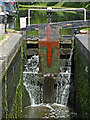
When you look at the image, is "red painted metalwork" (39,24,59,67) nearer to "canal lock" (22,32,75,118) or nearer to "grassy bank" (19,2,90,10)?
"canal lock" (22,32,75,118)

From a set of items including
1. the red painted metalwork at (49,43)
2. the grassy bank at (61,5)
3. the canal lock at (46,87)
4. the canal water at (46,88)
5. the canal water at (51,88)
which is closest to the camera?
the canal water at (51,88)

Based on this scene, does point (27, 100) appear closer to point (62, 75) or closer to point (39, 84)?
point (39, 84)

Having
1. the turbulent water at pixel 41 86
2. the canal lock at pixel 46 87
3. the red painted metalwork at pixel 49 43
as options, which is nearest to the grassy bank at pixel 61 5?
the red painted metalwork at pixel 49 43

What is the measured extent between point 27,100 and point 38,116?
128 centimetres

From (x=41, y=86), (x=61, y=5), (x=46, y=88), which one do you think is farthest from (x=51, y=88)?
(x=61, y=5)

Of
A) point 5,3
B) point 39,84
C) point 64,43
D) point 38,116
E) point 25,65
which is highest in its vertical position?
point 5,3

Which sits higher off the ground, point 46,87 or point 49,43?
point 49,43

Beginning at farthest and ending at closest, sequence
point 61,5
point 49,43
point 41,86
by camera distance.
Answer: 1. point 61,5
2. point 49,43
3. point 41,86

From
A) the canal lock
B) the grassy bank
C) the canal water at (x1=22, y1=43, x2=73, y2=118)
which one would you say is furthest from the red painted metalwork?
the grassy bank

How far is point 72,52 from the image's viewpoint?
12070 mm

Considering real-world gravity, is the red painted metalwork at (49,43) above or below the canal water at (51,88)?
above

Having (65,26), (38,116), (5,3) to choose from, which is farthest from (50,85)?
(5,3)

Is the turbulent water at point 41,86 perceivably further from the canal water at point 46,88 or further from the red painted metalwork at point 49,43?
the red painted metalwork at point 49,43

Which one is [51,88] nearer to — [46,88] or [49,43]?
[46,88]
